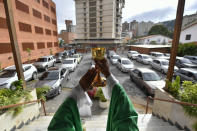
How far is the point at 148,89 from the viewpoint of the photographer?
6277mm

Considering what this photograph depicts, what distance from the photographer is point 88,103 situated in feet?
3.64

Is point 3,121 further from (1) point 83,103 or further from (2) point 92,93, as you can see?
(2) point 92,93

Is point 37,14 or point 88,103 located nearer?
point 88,103

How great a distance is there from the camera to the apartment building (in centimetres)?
1147

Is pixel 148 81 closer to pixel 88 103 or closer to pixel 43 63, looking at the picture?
pixel 88 103

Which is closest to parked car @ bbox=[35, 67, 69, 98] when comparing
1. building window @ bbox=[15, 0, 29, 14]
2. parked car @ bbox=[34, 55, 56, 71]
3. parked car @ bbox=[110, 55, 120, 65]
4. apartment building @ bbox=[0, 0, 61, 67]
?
parked car @ bbox=[34, 55, 56, 71]

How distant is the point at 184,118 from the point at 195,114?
0.37 m

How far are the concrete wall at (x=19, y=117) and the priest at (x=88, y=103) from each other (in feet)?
9.94

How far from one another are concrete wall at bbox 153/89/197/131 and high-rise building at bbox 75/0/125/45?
126ft

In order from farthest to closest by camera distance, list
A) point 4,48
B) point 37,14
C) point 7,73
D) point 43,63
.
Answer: point 37,14 → point 43,63 → point 4,48 → point 7,73

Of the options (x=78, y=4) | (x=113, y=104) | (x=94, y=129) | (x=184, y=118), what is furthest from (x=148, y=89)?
(x=78, y=4)

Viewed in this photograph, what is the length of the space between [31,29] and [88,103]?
19.1m

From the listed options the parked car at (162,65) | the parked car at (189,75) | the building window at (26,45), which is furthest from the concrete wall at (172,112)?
the building window at (26,45)

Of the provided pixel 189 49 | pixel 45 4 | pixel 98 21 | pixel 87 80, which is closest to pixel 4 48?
pixel 45 4
